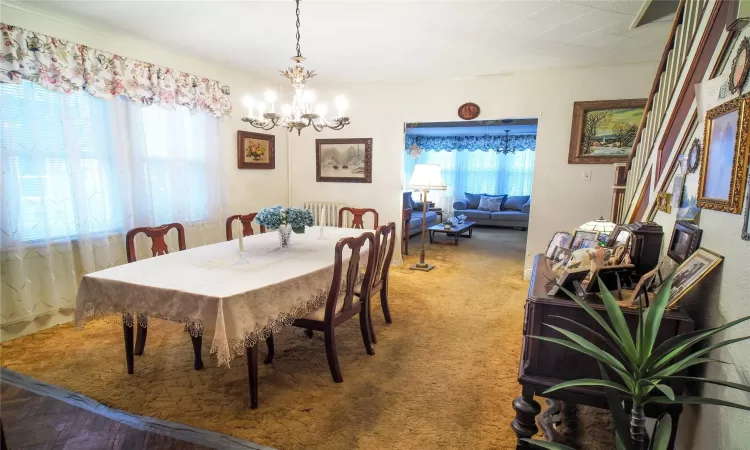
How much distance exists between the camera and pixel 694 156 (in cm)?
142

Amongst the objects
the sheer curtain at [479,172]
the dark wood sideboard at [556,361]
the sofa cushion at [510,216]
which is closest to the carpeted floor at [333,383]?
the dark wood sideboard at [556,361]

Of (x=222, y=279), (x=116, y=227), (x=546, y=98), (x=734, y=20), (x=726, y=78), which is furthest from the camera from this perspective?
(x=546, y=98)

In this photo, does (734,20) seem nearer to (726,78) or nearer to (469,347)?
Answer: (726,78)

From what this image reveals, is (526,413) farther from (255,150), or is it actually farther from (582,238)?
(255,150)

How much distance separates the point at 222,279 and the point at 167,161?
7.17ft

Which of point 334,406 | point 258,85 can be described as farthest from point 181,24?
point 334,406

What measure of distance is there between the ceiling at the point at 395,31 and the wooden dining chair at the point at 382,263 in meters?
1.46

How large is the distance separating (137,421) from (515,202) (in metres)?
8.01

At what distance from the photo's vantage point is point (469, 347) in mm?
2559

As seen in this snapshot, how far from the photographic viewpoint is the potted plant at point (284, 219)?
2.39 metres

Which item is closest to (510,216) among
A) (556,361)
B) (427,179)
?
(427,179)

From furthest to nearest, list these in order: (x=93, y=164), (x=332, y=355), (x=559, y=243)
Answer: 1. (x=93, y=164)
2. (x=332, y=355)
3. (x=559, y=243)

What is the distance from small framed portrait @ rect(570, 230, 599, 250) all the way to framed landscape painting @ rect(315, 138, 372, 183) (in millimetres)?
3214

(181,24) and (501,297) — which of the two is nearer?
(181,24)
